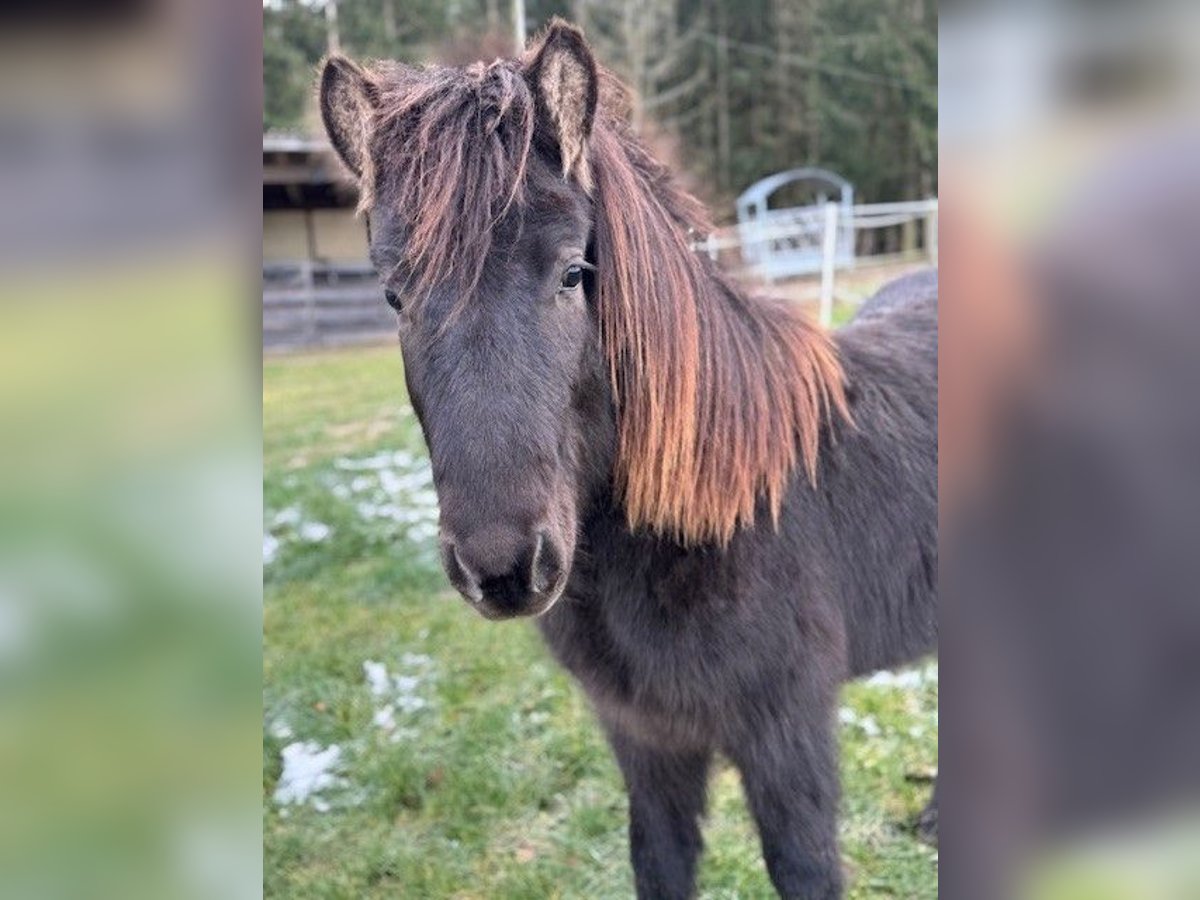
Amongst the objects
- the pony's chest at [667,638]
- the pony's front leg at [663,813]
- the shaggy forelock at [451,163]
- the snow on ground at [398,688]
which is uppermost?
the shaggy forelock at [451,163]

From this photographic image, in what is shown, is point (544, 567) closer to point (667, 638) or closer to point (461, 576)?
point (461, 576)

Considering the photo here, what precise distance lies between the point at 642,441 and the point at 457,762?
2.13 m

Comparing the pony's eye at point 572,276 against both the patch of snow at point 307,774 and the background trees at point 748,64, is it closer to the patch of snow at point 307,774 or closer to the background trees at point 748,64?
the patch of snow at point 307,774

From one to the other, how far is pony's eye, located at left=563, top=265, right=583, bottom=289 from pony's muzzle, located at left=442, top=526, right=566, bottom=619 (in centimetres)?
45

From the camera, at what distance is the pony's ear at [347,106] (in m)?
1.59

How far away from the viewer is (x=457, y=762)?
340cm

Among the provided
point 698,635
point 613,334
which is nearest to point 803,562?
point 698,635

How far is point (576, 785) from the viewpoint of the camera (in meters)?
3.32

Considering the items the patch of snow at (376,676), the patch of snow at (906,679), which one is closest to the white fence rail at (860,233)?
the patch of snow at (906,679)

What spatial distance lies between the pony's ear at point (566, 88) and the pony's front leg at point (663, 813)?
1.54 meters

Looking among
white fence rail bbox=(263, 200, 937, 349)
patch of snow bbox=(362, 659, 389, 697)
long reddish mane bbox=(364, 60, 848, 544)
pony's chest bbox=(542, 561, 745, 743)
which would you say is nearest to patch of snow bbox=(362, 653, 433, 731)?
patch of snow bbox=(362, 659, 389, 697)

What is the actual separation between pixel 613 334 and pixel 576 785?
223 centimetres
